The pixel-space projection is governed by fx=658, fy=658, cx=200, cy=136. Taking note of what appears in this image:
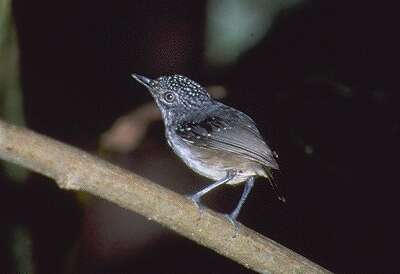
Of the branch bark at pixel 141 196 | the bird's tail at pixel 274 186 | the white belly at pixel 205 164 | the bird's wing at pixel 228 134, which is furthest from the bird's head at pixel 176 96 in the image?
the branch bark at pixel 141 196

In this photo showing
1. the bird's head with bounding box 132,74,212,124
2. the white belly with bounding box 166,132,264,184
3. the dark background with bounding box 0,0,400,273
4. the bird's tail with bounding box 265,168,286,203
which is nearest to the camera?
the bird's tail with bounding box 265,168,286,203

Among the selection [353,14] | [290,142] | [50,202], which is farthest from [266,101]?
[50,202]

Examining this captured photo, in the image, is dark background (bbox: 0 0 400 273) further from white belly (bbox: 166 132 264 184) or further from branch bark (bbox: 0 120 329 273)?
branch bark (bbox: 0 120 329 273)

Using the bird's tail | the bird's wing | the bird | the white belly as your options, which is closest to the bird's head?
the bird

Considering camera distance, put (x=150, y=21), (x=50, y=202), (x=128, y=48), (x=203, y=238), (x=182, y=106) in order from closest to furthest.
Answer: (x=203, y=238) < (x=50, y=202) < (x=182, y=106) < (x=150, y=21) < (x=128, y=48)

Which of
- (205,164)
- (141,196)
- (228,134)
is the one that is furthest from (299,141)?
(141,196)

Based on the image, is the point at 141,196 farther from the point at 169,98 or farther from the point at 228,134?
the point at 169,98

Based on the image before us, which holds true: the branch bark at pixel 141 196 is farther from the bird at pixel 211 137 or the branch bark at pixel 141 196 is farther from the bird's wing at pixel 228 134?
the bird's wing at pixel 228 134

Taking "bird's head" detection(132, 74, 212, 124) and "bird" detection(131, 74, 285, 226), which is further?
"bird's head" detection(132, 74, 212, 124)

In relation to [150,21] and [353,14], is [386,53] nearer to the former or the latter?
[353,14]
